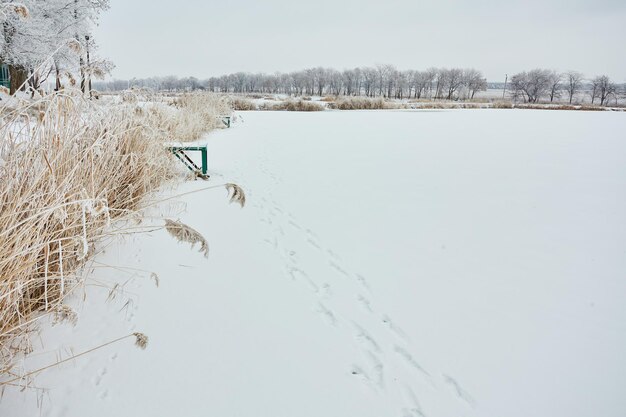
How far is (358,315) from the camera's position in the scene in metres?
2.01

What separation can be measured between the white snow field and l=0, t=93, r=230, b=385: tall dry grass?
18 centimetres

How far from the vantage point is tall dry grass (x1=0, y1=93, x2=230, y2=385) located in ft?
4.50

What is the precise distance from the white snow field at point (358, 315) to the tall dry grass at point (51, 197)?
18cm

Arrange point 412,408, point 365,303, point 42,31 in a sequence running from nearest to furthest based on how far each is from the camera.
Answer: point 412,408
point 365,303
point 42,31

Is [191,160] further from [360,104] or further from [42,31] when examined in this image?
[360,104]

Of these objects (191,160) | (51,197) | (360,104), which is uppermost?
(360,104)

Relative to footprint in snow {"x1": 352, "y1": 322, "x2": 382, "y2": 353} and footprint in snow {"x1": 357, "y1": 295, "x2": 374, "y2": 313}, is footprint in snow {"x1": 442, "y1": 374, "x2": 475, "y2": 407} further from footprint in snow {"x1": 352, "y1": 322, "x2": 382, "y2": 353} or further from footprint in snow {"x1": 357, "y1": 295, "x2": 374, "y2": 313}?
footprint in snow {"x1": 357, "y1": 295, "x2": 374, "y2": 313}

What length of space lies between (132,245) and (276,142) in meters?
6.43

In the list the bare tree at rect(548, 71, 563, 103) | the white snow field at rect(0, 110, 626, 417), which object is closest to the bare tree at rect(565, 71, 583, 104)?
the bare tree at rect(548, 71, 563, 103)

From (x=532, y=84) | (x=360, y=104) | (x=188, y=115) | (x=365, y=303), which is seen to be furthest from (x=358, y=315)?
(x=532, y=84)

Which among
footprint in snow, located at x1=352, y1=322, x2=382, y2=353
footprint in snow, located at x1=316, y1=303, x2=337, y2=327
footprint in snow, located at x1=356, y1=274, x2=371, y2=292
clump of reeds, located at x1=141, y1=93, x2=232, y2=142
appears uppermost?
clump of reeds, located at x1=141, y1=93, x2=232, y2=142

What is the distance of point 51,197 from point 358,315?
1574 mm

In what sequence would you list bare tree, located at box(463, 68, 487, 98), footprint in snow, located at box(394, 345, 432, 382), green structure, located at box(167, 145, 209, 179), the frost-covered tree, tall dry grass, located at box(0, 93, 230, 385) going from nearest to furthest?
tall dry grass, located at box(0, 93, 230, 385) < footprint in snow, located at box(394, 345, 432, 382) < green structure, located at box(167, 145, 209, 179) < the frost-covered tree < bare tree, located at box(463, 68, 487, 98)

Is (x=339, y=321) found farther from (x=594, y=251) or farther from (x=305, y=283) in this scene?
(x=594, y=251)
